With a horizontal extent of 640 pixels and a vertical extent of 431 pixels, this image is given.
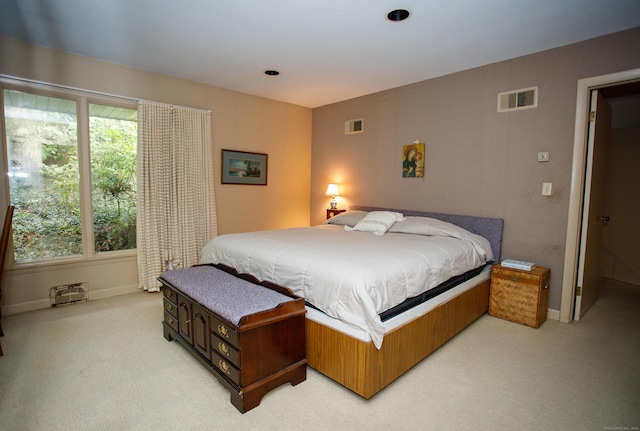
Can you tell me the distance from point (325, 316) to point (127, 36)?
9.56 feet

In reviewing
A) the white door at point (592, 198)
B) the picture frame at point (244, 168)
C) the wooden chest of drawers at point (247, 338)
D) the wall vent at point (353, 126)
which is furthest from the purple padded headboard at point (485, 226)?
the picture frame at point (244, 168)

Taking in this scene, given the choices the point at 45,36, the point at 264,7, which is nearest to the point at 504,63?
the point at 264,7

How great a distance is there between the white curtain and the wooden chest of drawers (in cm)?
162

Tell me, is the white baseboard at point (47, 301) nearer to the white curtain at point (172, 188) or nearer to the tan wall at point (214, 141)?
the tan wall at point (214, 141)

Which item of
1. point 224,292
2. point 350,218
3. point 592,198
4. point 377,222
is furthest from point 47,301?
point 592,198

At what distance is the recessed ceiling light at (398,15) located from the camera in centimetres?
234

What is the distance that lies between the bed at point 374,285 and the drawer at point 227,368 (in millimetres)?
512

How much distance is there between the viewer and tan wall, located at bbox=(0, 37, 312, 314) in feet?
9.93

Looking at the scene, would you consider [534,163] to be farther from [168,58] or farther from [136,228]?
[136,228]

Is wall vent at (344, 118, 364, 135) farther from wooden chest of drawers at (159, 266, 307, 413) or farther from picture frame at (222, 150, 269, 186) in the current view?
wooden chest of drawers at (159, 266, 307, 413)

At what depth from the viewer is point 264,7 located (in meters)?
2.32

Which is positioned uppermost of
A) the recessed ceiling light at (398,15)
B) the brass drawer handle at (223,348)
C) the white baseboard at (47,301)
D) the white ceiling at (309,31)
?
the white ceiling at (309,31)

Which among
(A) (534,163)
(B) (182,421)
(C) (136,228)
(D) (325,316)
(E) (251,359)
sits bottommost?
(B) (182,421)

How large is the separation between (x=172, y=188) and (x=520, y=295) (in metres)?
3.79
